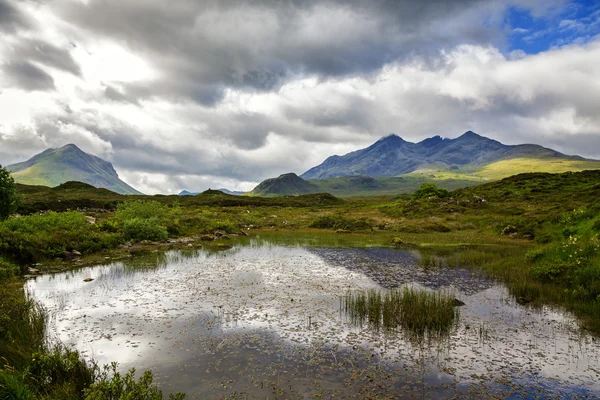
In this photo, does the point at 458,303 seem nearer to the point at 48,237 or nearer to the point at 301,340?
the point at 301,340

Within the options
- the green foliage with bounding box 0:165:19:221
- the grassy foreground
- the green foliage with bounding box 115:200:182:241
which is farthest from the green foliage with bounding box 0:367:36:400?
the green foliage with bounding box 0:165:19:221

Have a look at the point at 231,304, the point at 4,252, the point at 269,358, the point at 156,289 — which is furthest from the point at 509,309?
the point at 4,252

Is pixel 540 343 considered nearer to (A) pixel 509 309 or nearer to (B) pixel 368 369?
(A) pixel 509 309

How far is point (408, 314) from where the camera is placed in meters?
14.1

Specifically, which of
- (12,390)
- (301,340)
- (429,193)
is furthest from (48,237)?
(429,193)

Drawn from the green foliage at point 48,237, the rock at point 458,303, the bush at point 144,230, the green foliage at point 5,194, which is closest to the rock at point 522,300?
the rock at point 458,303

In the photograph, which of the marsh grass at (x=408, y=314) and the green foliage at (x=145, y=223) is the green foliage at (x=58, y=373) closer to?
the marsh grass at (x=408, y=314)

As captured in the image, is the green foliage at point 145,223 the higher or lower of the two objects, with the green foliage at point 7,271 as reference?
higher

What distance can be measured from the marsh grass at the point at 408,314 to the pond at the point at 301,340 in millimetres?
461

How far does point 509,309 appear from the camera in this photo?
16.2 metres

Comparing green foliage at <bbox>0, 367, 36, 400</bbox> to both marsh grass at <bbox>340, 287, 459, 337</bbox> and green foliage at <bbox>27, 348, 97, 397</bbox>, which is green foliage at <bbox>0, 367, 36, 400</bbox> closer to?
green foliage at <bbox>27, 348, 97, 397</bbox>

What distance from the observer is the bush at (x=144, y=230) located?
120 ft

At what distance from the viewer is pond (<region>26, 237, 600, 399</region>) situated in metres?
9.51

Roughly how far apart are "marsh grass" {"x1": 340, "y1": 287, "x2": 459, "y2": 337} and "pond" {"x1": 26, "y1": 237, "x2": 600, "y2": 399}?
461 millimetres
